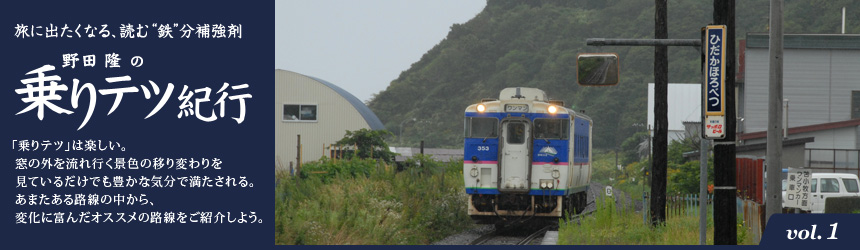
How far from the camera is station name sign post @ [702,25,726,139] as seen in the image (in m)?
12.7

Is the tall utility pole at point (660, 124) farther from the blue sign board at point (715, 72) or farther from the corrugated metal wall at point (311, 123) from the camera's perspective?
the corrugated metal wall at point (311, 123)

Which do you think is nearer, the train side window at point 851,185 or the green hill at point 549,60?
the train side window at point 851,185

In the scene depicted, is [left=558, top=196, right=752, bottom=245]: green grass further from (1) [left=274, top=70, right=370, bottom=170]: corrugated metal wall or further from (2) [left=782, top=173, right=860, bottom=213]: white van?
(1) [left=274, top=70, right=370, bottom=170]: corrugated metal wall

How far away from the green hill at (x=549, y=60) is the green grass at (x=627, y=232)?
7761 cm

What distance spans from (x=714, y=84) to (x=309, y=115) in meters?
43.5

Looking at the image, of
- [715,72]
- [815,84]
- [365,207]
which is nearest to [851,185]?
[365,207]

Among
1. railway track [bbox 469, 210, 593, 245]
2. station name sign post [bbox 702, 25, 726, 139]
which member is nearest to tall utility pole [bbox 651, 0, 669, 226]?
railway track [bbox 469, 210, 593, 245]

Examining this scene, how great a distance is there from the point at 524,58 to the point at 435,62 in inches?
502

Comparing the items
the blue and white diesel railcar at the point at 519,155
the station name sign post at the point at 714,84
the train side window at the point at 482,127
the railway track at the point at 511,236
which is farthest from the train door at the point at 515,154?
Result: the station name sign post at the point at 714,84

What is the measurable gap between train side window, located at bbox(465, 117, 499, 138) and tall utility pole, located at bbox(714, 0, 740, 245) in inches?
395

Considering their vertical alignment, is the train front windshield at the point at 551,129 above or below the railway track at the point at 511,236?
above

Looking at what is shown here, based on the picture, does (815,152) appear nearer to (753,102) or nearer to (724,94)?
(753,102)

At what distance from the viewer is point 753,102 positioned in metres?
47.7

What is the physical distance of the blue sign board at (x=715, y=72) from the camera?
41.6 feet
